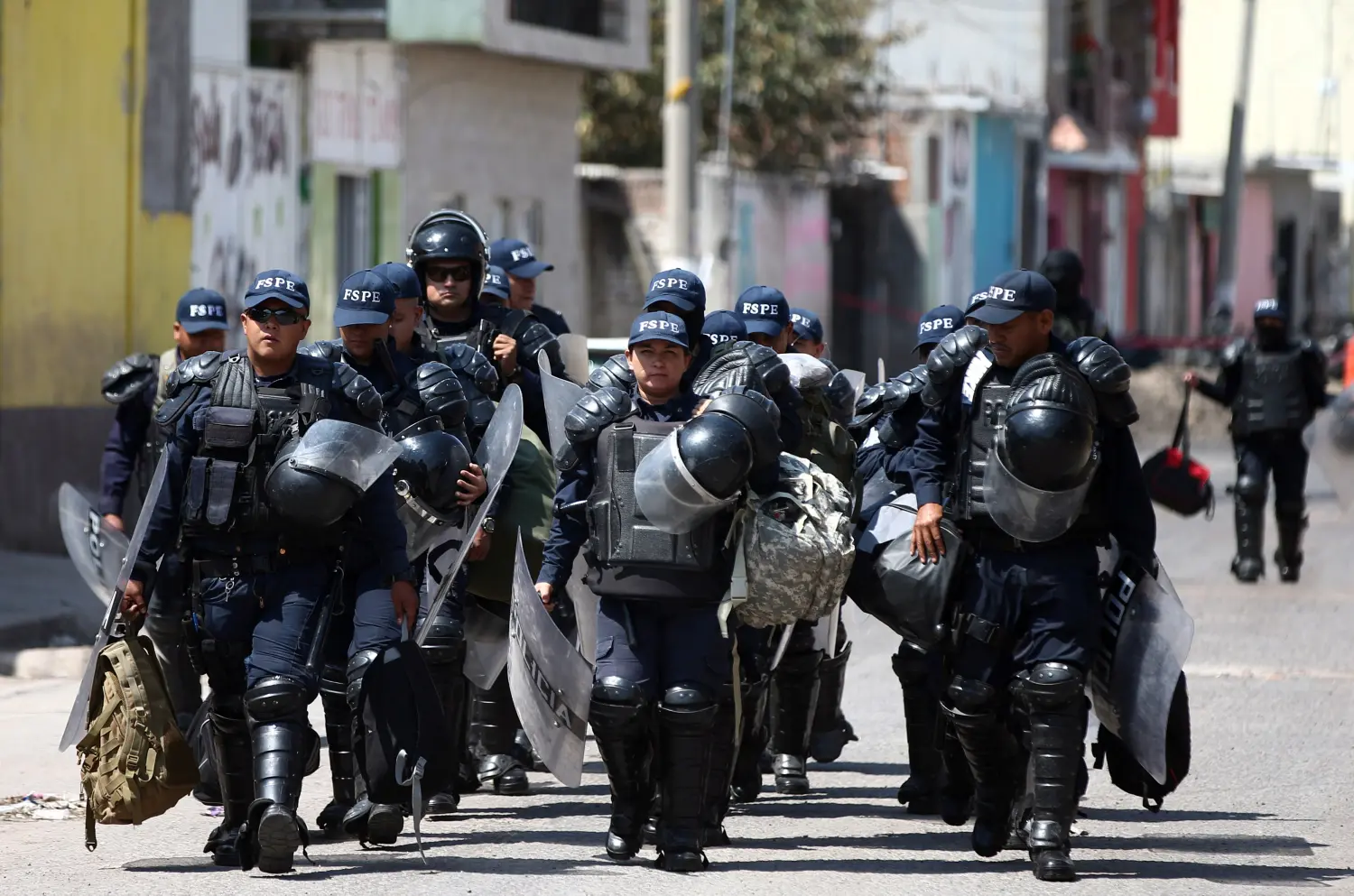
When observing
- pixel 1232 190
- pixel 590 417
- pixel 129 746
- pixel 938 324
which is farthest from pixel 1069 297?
pixel 1232 190

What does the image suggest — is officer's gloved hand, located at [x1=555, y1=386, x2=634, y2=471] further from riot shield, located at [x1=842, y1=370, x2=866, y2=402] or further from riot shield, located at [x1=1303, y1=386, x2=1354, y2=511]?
riot shield, located at [x1=1303, y1=386, x2=1354, y2=511]

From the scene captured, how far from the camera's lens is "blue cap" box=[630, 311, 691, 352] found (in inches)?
278

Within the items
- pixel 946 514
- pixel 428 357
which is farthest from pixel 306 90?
pixel 946 514

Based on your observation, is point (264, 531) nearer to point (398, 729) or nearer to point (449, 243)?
point (398, 729)

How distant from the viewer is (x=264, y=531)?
6898mm

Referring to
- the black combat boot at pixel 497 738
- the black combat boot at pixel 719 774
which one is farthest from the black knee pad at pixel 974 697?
the black combat boot at pixel 497 738

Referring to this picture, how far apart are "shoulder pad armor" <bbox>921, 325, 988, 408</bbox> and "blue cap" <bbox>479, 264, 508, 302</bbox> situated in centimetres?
246

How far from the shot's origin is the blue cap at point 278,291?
6.95 m

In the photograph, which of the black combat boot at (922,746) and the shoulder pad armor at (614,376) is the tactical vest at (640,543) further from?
the black combat boot at (922,746)

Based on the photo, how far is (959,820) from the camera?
26.1 feet

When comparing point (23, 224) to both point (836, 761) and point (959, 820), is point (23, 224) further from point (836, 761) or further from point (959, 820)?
point (959, 820)

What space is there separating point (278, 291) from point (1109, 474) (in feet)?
8.54

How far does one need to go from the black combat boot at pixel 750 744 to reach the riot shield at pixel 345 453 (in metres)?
1.58

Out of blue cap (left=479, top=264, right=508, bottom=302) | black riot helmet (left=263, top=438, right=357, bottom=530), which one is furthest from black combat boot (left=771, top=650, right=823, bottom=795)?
black riot helmet (left=263, top=438, right=357, bottom=530)
